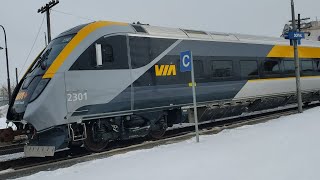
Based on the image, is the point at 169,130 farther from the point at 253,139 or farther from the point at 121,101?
the point at 253,139

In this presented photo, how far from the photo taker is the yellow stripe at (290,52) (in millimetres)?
17688

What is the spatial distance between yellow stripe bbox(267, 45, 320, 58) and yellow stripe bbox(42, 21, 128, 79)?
921cm

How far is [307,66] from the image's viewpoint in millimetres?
20156

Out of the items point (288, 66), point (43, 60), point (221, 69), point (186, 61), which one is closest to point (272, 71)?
point (288, 66)

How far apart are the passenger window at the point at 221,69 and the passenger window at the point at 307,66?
671 cm

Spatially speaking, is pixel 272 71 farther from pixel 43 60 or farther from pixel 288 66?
pixel 43 60

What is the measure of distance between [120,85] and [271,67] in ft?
29.1

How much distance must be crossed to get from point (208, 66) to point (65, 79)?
5798mm

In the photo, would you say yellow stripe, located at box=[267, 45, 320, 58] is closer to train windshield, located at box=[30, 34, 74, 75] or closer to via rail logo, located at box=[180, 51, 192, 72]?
via rail logo, located at box=[180, 51, 192, 72]

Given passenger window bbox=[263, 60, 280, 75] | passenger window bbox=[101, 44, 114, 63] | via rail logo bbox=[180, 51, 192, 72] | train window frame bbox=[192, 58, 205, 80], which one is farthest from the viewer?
passenger window bbox=[263, 60, 280, 75]

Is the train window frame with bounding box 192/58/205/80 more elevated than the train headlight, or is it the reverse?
the train window frame with bounding box 192/58/205/80

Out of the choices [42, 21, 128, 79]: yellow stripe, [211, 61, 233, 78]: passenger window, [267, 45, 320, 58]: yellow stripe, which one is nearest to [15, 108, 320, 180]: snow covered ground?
[42, 21, 128, 79]: yellow stripe

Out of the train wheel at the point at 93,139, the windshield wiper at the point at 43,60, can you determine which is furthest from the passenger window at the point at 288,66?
the windshield wiper at the point at 43,60

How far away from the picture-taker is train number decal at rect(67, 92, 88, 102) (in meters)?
9.80
